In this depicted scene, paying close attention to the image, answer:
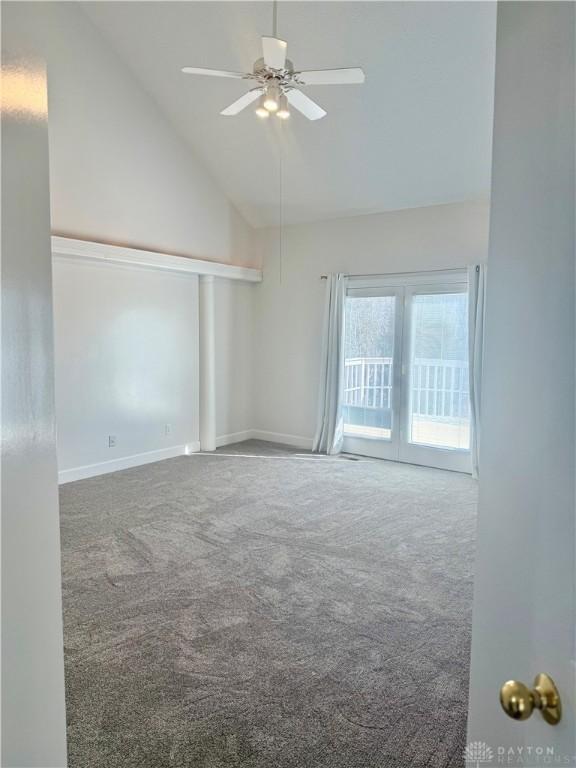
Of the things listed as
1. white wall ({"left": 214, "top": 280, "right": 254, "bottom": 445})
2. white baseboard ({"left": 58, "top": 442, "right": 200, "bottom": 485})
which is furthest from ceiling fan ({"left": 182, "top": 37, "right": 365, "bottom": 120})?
white baseboard ({"left": 58, "top": 442, "right": 200, "bottom": 485})

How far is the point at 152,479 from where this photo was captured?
5500 millimetres

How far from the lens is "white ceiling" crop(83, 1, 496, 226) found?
13.3 ft

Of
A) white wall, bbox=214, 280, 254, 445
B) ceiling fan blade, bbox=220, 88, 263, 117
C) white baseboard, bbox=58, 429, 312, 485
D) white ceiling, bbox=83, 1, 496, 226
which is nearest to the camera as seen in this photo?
ceiling fan blade, bbox=220, 88, 263, 117

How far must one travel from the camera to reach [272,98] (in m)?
3.46

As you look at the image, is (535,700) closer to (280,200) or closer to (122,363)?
(122,363)

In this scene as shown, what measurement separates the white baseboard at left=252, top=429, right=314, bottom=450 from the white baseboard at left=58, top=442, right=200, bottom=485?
108cm

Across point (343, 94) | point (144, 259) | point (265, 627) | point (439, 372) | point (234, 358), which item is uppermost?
point (343, 94)

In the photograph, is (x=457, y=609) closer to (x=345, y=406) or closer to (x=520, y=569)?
(x=520, y=569)

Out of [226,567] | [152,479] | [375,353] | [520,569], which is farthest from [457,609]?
[375,353]

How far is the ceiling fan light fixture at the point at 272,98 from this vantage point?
3.44 m

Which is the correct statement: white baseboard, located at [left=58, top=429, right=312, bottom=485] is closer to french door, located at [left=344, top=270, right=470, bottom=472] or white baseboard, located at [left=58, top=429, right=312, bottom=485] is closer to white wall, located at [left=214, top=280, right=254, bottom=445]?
white wall, located at [left=214, top=280, right=254, bottom=445]

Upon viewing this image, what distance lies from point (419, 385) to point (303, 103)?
347cm

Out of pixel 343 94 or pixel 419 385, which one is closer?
pixel 343 94

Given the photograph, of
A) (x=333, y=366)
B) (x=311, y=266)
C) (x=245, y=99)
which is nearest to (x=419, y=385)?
(x=333, y=366)
